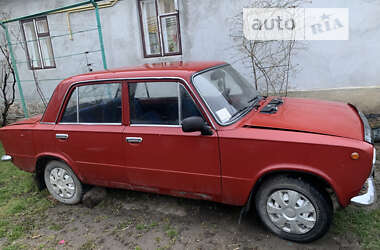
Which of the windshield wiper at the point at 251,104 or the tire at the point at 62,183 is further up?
the windshield wiper at the point at 251,104

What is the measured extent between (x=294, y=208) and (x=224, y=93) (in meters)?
1.41

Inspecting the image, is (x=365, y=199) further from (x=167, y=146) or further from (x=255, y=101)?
(x=167, y=146)

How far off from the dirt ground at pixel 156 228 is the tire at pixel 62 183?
130 millimetres

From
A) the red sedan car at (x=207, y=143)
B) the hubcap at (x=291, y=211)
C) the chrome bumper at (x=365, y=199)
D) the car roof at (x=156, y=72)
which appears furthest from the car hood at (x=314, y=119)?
the car roof at (x=156, y=72)

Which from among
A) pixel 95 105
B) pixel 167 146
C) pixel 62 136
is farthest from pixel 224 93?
pixel 62 136

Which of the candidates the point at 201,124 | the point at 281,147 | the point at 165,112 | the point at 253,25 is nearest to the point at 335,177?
the point at 281,147

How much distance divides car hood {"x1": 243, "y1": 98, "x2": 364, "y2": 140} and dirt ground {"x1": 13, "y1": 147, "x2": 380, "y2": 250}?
1.14 m

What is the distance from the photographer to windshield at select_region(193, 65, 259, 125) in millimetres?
3023

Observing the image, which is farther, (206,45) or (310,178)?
(206,45)

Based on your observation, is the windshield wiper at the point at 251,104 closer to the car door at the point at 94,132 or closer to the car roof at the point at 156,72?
the car roof at the point at 156,72

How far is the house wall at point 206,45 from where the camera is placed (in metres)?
6.10

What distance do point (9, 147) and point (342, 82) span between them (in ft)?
21.5

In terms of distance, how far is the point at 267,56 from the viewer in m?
6.65

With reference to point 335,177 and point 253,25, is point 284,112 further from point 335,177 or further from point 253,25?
point 253,25
